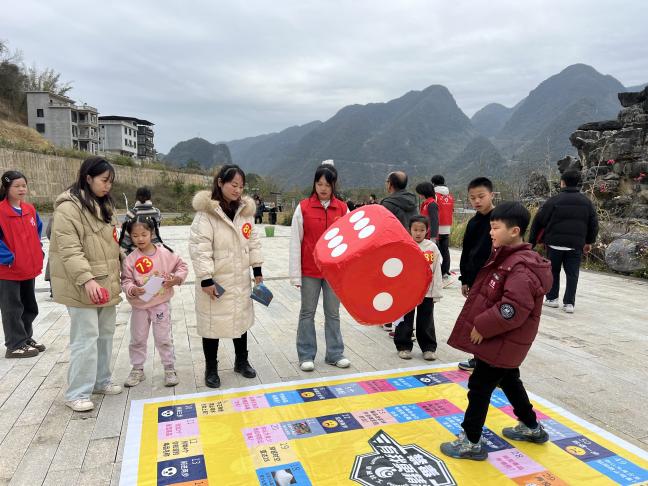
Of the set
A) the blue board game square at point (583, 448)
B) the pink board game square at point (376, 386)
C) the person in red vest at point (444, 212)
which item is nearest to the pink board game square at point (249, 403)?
the pink board game square at point (376, 386)

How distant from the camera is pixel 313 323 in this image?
13.0 ft

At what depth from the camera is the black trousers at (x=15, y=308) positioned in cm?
405

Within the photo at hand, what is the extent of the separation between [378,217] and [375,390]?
4.60 feet

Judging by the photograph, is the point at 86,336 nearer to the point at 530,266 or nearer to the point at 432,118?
the point at 530,266

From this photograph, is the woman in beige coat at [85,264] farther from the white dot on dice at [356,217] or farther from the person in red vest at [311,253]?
the white dot on dice at [356,217]

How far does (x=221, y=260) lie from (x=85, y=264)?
91 cm

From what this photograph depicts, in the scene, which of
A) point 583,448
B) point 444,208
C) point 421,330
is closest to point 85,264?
point 421,330

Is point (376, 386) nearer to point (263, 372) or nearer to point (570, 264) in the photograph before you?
point (263, 372)

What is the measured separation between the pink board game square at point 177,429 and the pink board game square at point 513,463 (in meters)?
1.76

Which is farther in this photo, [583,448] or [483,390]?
[583,448]

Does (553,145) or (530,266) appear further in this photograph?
(553,145)

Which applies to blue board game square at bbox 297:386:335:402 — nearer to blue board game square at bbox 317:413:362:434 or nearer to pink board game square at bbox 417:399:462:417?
blue board game square at bbox 317:413:362:434

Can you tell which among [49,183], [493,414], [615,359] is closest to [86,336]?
[493,414]

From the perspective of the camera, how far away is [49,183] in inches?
1195
